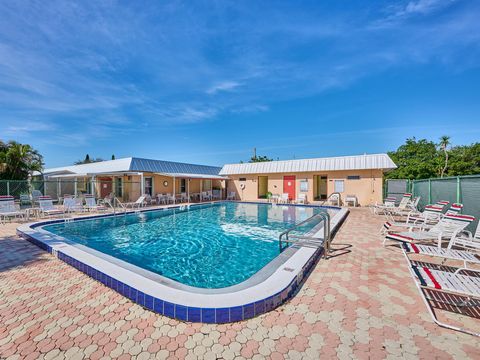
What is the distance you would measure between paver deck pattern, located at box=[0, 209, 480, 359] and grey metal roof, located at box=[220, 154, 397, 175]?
1335 centimetres

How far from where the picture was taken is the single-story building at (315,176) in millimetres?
15453

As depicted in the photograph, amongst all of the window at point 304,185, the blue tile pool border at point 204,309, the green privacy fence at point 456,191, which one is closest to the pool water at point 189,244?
the blue tile pool border at point 204,309

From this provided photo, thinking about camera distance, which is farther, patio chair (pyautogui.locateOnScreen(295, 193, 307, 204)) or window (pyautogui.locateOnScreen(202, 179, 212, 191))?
window (pyautogui.locateOnScreen(202, 179, 212, 191))

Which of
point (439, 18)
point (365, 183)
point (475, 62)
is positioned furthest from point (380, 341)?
point (365, 183)

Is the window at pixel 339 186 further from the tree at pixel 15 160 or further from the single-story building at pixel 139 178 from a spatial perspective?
the tree at pixel 15 160

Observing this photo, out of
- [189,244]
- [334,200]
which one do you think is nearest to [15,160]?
[189,244]

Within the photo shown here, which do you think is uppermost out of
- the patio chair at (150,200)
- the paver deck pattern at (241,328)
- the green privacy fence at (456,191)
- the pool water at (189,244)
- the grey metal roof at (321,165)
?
the grey metal roof at (321,165)

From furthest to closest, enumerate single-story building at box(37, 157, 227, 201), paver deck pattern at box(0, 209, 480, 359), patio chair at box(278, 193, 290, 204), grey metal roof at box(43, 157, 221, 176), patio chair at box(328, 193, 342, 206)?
patio chair at box(278, 193, 290, 204)
single-story building at box(37, 157, 227, 201)
grey metal roof at box(43, 157, 221, 176)
patio chair at box(328, 193, 342, 206)
paver deck pattern at box(0, 209, 480, 359)

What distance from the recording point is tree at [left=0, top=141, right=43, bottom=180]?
55.5 ft

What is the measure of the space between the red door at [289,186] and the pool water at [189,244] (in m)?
7.97

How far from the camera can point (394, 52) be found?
915 centimetres

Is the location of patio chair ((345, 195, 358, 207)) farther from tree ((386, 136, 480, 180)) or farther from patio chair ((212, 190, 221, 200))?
tree ((386, 136, 480, 180))

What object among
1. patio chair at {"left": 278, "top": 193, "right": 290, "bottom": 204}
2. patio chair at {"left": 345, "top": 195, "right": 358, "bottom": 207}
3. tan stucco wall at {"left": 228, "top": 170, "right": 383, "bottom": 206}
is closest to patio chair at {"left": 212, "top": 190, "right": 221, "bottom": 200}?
tan stucco wall at {"left": 228, "top": 170, "right": 383, "bottom": 206}

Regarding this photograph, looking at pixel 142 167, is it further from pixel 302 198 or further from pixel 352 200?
pixel 352 200
